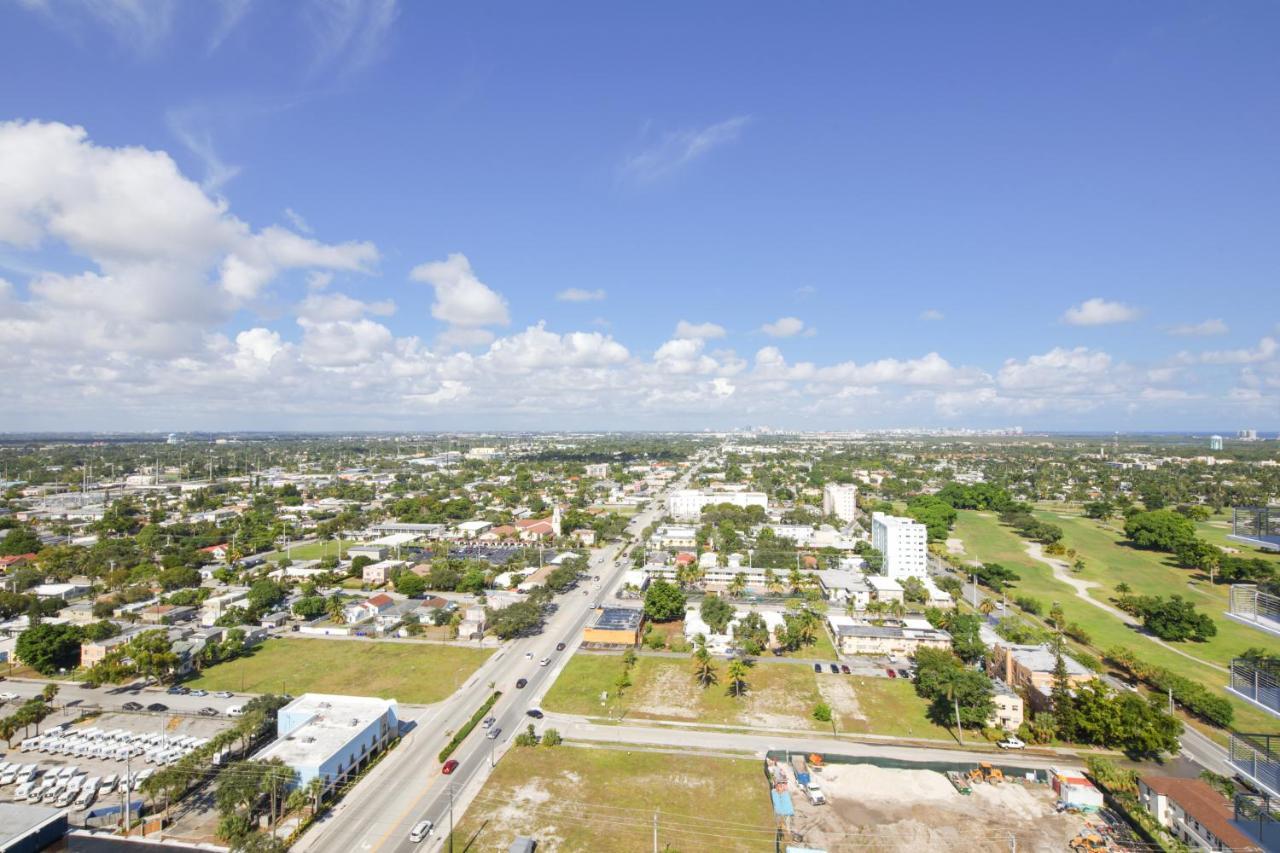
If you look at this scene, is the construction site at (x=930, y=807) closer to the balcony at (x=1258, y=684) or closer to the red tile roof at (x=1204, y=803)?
the red tile roof at (x=1204, y=803)

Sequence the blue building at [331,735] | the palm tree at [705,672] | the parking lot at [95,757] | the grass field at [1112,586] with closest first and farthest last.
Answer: the parking lot at [95,757] → the blue building at [331,735] → the palm tree at [705,672] → the grass field at [1112,586]

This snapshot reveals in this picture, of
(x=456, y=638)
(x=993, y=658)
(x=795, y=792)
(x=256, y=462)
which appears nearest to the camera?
(x=795, y=792)

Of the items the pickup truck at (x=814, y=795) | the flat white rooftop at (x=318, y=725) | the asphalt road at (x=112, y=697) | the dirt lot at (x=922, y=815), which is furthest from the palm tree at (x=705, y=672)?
the asphalt road at (x=112, y=697)

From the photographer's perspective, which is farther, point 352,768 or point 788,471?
point 788,471

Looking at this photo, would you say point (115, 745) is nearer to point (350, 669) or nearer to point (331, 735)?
point (331, 735)

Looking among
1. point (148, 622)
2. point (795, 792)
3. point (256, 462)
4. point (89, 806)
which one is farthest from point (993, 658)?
point (256, 462)

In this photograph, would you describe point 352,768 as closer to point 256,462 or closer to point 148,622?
point 148,622

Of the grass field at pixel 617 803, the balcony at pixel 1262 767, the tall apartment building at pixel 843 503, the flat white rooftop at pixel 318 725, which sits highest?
the balcony at pixel 1262 767

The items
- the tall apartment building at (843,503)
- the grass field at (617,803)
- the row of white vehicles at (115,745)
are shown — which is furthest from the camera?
the tall apartment building at (843,503)
